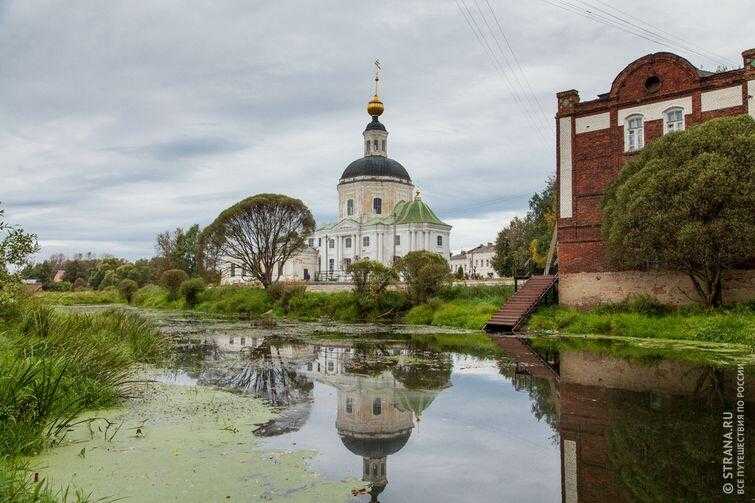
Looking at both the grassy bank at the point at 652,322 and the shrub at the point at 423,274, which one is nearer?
the grassy bank at the point at 652,322

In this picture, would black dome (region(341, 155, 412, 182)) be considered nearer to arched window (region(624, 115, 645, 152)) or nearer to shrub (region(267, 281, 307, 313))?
shrub (region(267, 281, 307, 313))

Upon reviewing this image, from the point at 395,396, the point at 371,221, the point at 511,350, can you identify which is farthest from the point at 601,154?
the point at 371,221

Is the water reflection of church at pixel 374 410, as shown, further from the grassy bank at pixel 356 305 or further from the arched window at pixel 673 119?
the arched window at pixel 673 119

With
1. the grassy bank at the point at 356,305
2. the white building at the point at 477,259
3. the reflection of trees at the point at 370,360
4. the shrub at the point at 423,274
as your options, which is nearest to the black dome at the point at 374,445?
the reflection of trees at the point at 370,360

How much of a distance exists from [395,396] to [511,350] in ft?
25.1

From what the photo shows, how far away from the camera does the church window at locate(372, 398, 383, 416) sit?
8702mm

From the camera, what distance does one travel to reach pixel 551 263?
→ 2727cm

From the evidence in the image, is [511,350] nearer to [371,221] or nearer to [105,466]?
[105,466]

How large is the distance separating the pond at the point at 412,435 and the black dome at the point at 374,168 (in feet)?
171

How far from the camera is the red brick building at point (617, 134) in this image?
70.7ft

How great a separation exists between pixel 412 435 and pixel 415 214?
54.8 metres

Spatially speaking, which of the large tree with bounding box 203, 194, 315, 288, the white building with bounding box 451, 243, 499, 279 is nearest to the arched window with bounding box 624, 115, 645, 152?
the large tree with bounding box 203, 194, 315, 288

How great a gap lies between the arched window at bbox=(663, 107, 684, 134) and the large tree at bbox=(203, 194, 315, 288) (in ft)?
90.3

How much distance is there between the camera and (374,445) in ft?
23.0
